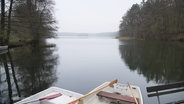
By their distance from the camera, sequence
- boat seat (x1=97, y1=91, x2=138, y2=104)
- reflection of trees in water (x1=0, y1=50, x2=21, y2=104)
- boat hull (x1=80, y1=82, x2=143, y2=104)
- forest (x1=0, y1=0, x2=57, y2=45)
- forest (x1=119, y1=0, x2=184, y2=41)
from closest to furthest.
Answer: boat seat (x1=97, y1=91, x2=138, y2=104) < boat hull (x1=80, y1=82, x2=143, y2=104) < reflection of trees in water (x1=0, y1=50, x2=21, y2=104) < forest (x1=0, y1=0, x2=57, y2=45) < forest (x1=119, y1=0, x2=184, y2=41)

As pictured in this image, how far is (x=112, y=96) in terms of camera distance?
11.9 ft

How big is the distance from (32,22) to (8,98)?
47.7 feet

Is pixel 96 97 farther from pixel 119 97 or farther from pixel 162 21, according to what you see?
pixel 162 21

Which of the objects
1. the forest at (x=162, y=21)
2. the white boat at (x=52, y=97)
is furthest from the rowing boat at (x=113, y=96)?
the forest at (x=162, y=21)

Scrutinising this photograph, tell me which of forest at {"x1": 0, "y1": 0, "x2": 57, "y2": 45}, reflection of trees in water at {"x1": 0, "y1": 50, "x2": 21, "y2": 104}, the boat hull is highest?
Result: forest at {"x1": 0, "y1": 0, "x2": 57, "y2": 45}

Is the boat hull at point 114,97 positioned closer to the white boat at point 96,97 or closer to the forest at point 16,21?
the white boat at point 96,97

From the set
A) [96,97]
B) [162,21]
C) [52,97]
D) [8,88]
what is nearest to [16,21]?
[8,88]

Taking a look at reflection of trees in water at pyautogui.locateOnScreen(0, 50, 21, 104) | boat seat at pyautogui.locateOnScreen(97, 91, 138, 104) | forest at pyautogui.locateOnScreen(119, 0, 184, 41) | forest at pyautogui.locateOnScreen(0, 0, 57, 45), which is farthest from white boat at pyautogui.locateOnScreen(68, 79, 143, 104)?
forest at pyautogui.locateOnScreen(119, 0, 184, 41)

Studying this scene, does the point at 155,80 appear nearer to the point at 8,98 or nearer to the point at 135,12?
the point at 8,98

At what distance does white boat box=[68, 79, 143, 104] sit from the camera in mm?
3368

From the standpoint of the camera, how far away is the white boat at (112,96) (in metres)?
3.37

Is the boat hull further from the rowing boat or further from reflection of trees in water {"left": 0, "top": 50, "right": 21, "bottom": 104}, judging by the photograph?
reflection of trees in water {"left": 0, "top": 50, "right": 21, "bottom": 104}

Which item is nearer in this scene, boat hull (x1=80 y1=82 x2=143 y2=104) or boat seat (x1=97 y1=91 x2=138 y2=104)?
boat seat (x1=97 y1=91 x2=138 y2=104)

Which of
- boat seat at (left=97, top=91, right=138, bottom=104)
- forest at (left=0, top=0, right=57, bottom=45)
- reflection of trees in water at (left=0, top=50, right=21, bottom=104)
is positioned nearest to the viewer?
boat seat at (left=97, top=91, right=138, bottom=104)
